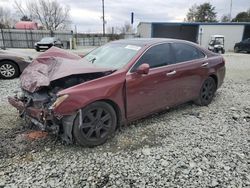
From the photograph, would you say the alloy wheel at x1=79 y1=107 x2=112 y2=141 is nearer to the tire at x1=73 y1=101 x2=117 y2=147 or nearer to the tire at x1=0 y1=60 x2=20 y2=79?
the tire at x1=73 y1=101 x2=117 y2=147

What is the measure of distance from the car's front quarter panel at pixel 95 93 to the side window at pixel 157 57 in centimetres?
41

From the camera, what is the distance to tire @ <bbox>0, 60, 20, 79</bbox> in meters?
7.48

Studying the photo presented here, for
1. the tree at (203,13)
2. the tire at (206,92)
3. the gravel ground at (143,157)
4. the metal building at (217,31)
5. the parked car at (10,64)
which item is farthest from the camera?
the tree at (203,13)

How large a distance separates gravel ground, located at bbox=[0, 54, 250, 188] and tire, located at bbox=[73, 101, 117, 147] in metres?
0.13

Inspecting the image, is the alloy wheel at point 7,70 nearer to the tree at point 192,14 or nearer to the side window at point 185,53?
the side window at point 185,53

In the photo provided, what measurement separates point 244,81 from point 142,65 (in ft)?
19.7

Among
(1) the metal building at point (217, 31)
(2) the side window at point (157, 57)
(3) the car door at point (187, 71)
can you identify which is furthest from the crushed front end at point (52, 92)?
(1) the metal building at point (217, 31)

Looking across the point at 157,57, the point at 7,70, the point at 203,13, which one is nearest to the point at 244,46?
the point at 7,70

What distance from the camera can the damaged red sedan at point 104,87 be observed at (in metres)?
3.11

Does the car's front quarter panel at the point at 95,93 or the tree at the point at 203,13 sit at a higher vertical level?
the tree at the point at 203,13

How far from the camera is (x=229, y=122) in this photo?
4.30m

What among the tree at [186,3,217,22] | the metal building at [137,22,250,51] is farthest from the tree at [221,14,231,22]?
the metal building at [137,22,250,51]

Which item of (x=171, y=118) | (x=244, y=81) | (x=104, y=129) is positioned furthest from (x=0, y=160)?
(x=244, y=81)

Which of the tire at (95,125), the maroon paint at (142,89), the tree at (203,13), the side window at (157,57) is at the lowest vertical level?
the tire at (95,125)
